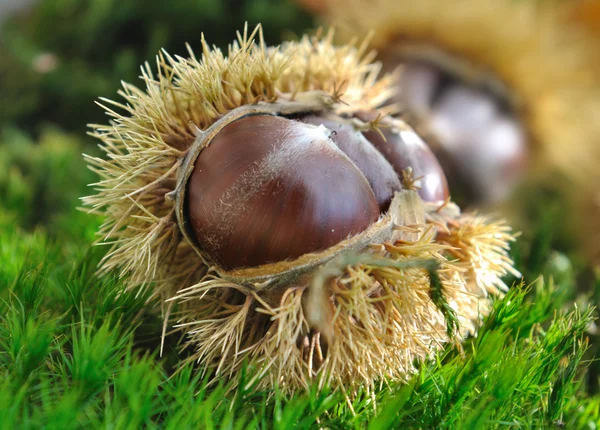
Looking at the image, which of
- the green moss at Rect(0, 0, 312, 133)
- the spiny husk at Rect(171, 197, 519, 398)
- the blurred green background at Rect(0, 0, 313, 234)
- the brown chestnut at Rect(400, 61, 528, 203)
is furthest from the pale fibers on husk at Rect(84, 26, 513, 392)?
the green moss at Rect(0, 0, 312, 133)

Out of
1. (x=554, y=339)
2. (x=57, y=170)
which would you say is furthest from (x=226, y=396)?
(x=57, y=170)

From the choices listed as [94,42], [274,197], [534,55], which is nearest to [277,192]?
[274,197]

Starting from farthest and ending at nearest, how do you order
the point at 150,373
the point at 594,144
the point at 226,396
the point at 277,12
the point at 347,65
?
the point at 277,12 < the point at 594,144 < the point at 347,65 < the point at 226,396 < the point at 150,373

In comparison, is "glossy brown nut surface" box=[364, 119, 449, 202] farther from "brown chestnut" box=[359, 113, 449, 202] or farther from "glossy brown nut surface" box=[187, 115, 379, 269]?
"glossy brown nut surface" box=[187, 115, 379, 269]

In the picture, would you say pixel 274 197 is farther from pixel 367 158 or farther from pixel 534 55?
pixel 534 55

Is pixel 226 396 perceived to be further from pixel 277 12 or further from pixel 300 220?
pixel 277 12

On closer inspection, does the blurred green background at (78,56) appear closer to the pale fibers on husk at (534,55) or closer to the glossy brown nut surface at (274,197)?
the pale fibers on husk at (534,55)

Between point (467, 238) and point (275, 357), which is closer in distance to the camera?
point (275, 357)
